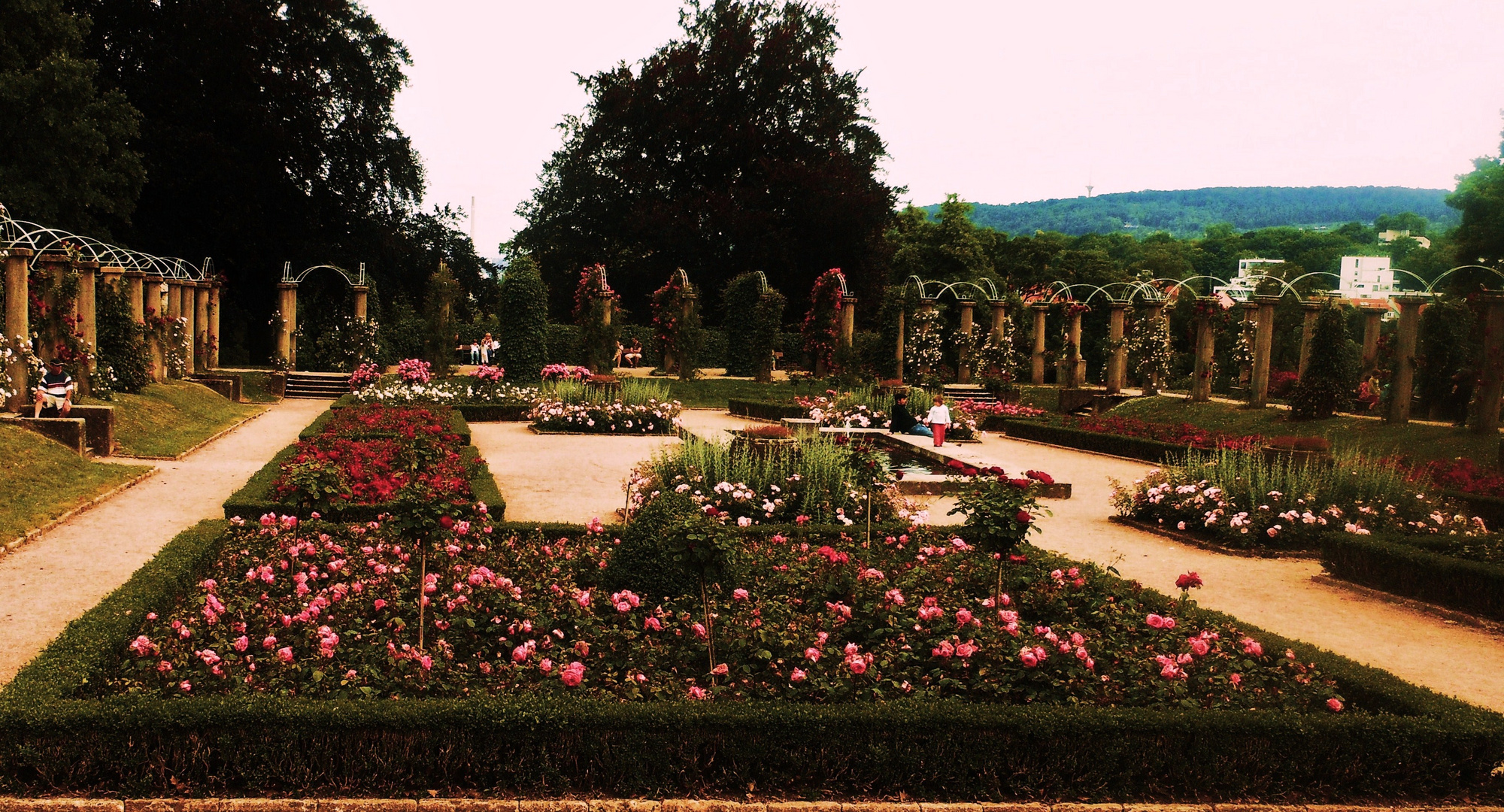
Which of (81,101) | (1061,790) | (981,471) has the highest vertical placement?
(81,101)

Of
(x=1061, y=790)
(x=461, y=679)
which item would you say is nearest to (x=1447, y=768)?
(x=1061, y=790)

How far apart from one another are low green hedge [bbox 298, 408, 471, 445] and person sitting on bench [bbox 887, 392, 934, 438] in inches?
261

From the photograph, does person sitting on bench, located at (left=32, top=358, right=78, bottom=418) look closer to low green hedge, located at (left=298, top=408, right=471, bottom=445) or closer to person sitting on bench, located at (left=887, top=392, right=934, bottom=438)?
low green hedge, located at (left=298, top=408, right=471, bottom=445)

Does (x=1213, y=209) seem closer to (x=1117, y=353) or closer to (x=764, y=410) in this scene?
(x=1117, y=353)

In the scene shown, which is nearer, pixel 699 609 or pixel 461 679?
pixel 461 679

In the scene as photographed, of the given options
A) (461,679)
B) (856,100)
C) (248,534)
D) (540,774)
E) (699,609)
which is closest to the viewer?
(540,774)

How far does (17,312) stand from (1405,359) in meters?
19.6

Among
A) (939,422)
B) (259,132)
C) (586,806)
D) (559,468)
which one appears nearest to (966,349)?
(939,422)

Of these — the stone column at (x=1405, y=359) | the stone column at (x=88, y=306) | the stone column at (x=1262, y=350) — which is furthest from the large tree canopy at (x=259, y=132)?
the stone column at (x=1405, y=359)

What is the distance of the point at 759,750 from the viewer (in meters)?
4.26

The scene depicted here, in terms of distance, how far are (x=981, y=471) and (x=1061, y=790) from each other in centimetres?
300

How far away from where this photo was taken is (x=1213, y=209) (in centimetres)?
12231

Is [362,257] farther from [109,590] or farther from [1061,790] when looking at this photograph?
[1061,790]

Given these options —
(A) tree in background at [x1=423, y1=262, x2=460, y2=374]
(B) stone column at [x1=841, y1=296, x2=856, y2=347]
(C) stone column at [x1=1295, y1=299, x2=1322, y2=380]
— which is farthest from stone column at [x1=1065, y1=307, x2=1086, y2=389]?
(A) tree in background at [x1=423, y1=262, x2=460, y2=374]
